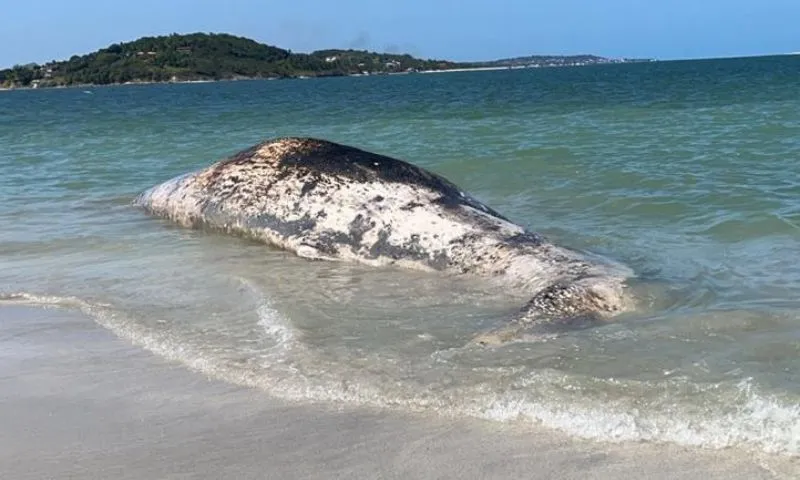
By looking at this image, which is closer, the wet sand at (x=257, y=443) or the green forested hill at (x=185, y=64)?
the wet sand at (x=257, y=443)

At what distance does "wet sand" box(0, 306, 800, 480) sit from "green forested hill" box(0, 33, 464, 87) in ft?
459

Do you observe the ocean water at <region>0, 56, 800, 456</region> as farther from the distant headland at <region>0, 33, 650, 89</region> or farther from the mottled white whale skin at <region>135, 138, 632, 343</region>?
the distant headland at <region>0, 33, 650, 89</region>

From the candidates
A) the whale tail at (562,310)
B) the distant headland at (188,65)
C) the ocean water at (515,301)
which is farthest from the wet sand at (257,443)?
the distant headland at (188,65)

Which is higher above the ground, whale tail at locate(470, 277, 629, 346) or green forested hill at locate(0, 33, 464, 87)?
green forested hill at locate(0, 33, 464, 87)

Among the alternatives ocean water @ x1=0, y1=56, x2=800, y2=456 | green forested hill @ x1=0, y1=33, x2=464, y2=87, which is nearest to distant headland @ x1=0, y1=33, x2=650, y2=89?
green forested hill @ x1=0, y1=33, x2=464, y2=87

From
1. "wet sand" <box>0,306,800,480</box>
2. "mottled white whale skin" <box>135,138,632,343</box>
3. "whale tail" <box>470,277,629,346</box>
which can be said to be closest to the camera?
"wet sand" <box>0,306,800,480</box>

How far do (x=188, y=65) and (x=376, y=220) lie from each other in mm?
144606

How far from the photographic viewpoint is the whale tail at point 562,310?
470 centimetres

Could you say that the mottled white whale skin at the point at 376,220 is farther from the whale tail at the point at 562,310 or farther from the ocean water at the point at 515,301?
the ocean water at the point at 515,301

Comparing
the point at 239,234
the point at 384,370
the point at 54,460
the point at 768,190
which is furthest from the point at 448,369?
the point at 768,190

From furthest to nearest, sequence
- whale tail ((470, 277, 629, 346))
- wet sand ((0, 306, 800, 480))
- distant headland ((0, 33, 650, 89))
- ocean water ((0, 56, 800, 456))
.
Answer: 1. distant headland ((0, 33, 650, 89))
2. whale tail ((470, 277, 629, 346))
3. ocean water ((0, 56, 800, 456))
4. wet sand ((0, 306, 800, 480))

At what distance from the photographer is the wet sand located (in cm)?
318

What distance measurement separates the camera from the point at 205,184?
8.65 meters

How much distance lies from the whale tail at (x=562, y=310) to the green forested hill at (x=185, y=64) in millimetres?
139410
